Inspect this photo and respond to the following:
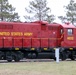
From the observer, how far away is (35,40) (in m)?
29.8

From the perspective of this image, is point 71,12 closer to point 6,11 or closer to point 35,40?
point 6,11

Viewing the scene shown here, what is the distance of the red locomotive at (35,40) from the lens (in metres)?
28.5

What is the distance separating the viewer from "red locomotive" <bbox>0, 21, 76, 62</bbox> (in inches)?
1122

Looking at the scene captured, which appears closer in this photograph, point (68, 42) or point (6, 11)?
point (68, 42)
